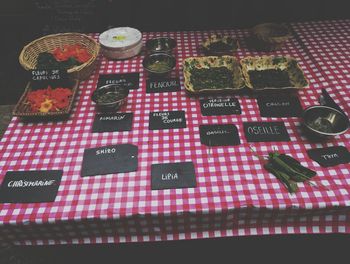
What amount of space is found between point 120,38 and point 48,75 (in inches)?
28.3

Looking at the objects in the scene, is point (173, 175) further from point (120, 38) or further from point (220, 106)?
point (120, 38)

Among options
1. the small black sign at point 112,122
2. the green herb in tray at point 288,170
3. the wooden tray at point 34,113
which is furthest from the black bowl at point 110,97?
the green herb in tray at point 288,170

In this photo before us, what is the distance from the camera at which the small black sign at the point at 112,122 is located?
74.6 inches

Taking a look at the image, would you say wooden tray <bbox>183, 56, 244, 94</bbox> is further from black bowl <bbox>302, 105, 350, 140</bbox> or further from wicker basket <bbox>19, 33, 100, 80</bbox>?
wicker basket <bbox>19, 33, 100, 80</bbox>

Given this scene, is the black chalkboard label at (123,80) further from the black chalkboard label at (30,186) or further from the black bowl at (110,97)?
the black chalkboard label at (30,186)

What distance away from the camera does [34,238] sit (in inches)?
63.6

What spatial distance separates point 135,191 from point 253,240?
1.14 meters

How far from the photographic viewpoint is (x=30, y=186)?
63.0 inches

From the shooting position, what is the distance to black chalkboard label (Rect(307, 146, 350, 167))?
64.8 inches

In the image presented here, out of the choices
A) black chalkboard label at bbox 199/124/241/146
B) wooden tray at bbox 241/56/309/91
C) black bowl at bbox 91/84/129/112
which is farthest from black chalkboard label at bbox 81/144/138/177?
wooden tray at bbox 241/56/309/91

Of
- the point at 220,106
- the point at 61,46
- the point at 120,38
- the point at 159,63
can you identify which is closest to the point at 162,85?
the point at 159,63

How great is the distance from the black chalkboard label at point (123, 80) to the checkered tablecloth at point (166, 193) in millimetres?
304

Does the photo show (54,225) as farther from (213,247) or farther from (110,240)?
(213,247)

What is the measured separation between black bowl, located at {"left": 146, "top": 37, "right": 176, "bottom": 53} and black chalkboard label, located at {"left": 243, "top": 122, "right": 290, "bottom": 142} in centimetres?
105
